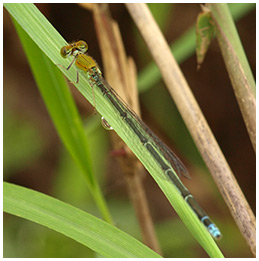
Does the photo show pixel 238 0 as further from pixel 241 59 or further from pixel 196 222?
pixel 196 222

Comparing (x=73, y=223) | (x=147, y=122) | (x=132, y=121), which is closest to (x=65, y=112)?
(x=132, y=121)

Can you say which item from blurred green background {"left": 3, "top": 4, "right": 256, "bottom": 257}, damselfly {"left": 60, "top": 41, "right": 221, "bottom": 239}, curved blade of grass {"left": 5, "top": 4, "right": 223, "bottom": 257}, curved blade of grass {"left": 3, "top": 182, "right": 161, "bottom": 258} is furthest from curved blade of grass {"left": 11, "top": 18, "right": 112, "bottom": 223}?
blurred green background {"left": 3, "top": 4, "right": 256, "bottom": 257}

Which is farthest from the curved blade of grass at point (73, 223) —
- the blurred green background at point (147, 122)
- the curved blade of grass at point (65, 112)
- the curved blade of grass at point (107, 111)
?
the blurred green background at point (147, 122)

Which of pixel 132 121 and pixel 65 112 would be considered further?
pixel 65 112

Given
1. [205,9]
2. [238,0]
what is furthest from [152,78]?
[205,9]

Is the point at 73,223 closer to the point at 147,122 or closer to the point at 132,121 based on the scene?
Answer: the point at 132,121
